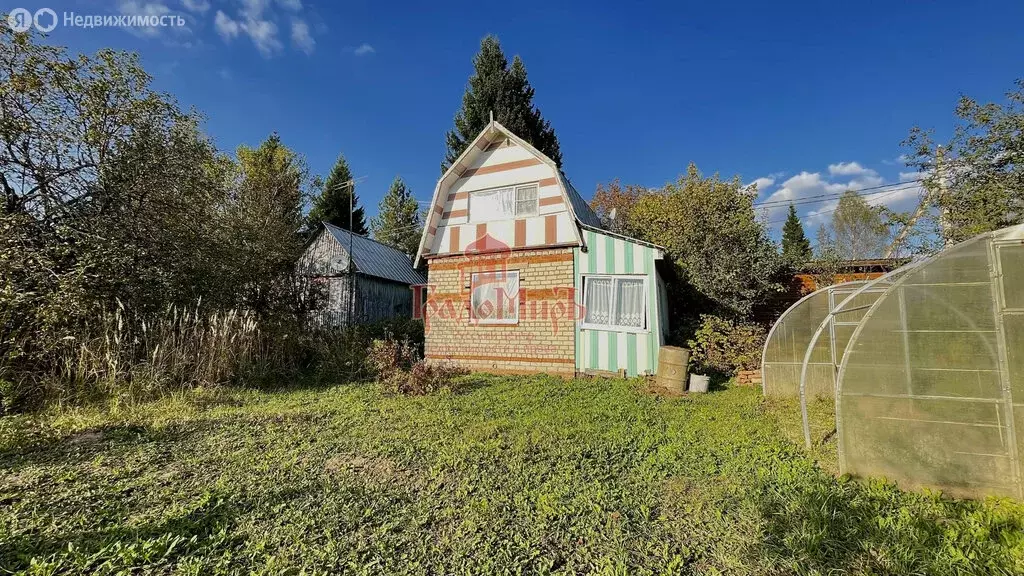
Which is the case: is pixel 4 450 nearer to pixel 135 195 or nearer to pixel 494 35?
pixel 135 195

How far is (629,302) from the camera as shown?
8859mm

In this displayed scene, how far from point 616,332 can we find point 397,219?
996 inches

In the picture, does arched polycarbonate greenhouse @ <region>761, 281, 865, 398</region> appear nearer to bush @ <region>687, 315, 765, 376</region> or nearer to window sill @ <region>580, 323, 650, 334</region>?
bush @ <region>687, 315, 765, 376</region>

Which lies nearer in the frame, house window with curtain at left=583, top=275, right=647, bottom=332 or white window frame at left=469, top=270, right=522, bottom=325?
house window with curtain at left=583, top=275, right=647, bottom=332

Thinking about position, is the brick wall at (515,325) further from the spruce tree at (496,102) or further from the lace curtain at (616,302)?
the spruce tree at (496,102)

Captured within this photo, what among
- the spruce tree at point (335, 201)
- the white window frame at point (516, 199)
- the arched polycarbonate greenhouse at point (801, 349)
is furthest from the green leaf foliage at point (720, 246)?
the spruce tree at point (335, 201)

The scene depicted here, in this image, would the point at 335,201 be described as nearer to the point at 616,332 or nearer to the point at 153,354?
the point at 153,354

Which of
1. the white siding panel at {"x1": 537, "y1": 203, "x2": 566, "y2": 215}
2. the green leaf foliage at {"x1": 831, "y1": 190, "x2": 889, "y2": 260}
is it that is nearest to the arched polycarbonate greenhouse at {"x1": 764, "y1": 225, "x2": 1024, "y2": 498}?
the white siding panel at {"x1": 537, "y1": 203, "x2": 566, "y2": 215}

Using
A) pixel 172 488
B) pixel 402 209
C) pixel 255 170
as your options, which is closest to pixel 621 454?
pixel 172 488

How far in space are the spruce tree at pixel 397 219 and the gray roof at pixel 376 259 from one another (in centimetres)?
985

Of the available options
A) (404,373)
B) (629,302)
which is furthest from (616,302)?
(404,373)

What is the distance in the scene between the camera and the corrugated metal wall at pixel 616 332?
8523 millimetres

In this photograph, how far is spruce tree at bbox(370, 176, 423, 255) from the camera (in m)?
29.2
